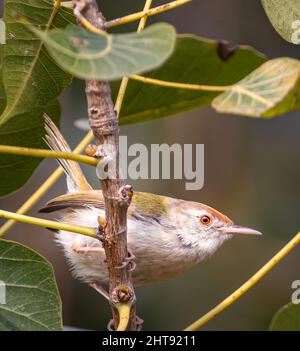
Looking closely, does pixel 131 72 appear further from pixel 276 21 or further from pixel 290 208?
pixel 290 208

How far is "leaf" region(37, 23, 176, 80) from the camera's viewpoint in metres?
1.68

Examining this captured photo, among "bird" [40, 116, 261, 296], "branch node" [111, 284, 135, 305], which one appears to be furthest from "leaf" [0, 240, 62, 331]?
"bird" [40, 116, 261, 296]

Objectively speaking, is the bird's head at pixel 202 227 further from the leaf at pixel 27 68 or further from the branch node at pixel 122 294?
the branch node at pixel 122 294

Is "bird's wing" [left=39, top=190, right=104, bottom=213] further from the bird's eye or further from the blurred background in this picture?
the blurred background

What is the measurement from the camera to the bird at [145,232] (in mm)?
3641

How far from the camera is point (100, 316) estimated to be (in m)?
6.95

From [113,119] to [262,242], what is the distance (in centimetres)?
550

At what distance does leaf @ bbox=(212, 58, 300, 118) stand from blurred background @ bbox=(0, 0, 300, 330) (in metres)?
4.67

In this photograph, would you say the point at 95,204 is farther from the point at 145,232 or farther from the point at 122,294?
the point at 122,294

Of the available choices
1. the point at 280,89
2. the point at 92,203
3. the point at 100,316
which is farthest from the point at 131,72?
the point at 100,316

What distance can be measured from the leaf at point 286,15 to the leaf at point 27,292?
1.19 m

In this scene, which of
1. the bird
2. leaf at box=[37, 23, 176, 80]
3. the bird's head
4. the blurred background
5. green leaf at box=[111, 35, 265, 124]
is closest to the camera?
leaf at box=[37, 23, 176, 80]

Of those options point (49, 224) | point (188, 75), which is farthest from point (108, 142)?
point (188, 75)

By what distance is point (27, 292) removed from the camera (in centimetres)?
246
